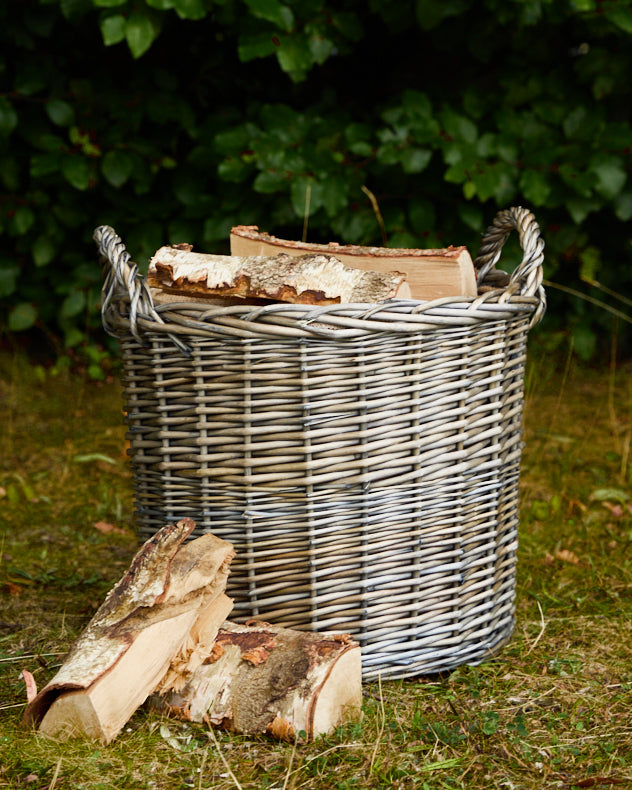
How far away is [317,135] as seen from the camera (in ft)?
10.7

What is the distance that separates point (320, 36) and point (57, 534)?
1.90 meters

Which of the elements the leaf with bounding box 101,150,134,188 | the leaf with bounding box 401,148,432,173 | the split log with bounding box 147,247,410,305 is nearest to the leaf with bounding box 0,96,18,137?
the leaf with bounding box 101,150,134,188

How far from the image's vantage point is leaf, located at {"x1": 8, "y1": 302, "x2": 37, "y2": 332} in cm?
376

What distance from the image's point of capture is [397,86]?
393cm

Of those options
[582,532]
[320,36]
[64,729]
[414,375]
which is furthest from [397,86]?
[64,729]

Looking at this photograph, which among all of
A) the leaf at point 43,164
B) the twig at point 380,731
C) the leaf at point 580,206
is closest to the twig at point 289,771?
the twig at point 380,731

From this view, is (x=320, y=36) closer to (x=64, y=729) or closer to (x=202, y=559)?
(x=202, y=559)

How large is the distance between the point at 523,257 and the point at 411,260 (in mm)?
224

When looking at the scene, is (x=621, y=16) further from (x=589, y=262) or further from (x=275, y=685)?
(x=275, y=685)

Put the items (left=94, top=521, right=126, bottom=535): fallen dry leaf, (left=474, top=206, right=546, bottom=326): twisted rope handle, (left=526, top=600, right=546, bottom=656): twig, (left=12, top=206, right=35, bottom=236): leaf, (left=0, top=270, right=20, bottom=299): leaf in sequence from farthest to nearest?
(left=0, top=270, right=20, bottom=299): leaf < (left=12, top=206, right=35, bottom=236): leaf < (left=94, top=521, right=126, bottom=535): fallen dry leaf < (left=526, top=600, right=546, bottom=656): twig < (left=474, top=206, right=546, bottom=326): twisted rope handle

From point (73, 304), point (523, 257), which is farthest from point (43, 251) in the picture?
point (523, 257)

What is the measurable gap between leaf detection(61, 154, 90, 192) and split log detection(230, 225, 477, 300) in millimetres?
1673

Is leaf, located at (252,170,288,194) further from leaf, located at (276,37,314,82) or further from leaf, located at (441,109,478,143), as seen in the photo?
leaf, located at (441,109,478,143)

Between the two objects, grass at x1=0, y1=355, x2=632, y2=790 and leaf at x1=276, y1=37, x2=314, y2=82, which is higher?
leaf at x1=276, y1=37, x2=314, y2=82
